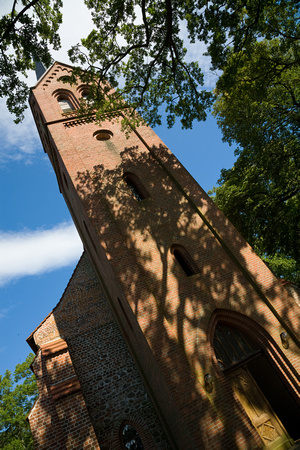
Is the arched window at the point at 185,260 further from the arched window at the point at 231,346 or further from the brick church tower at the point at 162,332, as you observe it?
the arched window at the point at 231,346

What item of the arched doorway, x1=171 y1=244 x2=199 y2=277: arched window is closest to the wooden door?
the arched doorway

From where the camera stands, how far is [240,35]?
316 inches

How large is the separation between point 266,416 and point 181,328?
3067 mm

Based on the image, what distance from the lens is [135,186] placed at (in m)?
9.73

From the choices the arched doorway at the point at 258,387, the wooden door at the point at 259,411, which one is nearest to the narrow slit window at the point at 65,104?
the arched doorway at the point at 258,387

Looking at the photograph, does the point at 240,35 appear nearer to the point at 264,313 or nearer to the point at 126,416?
the point at 264,313

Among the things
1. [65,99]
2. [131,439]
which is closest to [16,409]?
[131,439]

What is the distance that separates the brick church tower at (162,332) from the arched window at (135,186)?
0.15 feet

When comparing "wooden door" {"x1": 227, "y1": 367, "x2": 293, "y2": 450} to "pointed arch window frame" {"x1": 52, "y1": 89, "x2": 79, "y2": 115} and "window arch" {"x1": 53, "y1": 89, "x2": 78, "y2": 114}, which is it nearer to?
"window arch" {"x1": 53, "y1": 89, "x2": 78, "y2": 114}

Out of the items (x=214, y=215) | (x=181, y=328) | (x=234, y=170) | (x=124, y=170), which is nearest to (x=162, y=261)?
(x=181, y=328)

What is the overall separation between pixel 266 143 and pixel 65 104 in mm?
10763

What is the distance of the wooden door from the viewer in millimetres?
6223

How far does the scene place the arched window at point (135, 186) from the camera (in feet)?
31.0

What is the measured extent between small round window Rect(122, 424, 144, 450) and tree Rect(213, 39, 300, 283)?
9.29 metres
